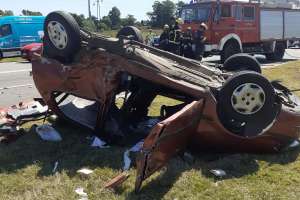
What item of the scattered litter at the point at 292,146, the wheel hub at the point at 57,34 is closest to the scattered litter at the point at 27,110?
the wheel hub at the point at 57,34

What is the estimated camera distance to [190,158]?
493cm

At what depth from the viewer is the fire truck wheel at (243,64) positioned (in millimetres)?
6043

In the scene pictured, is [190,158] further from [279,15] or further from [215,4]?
[279,15]

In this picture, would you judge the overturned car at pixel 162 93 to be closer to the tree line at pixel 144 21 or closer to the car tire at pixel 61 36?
the car tire at pixel 61 36

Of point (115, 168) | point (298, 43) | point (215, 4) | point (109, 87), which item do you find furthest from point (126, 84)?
point (298, 43)

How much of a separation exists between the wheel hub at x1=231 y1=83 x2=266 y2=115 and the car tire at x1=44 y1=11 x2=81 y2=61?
1.96 meters

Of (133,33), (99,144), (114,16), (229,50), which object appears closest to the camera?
(99,144)

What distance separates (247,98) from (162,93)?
133 cm

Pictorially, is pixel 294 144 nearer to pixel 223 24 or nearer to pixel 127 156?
pixel 127 156

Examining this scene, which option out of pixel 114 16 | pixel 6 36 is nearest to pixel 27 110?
pixel 6 36

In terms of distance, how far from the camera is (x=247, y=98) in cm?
468

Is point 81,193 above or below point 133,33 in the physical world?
below

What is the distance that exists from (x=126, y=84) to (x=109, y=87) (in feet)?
0.90

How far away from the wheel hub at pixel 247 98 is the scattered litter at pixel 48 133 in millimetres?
2256
